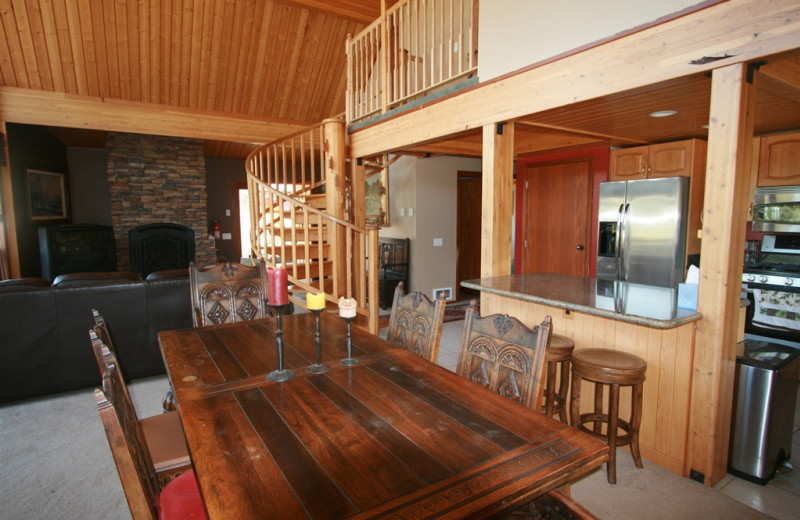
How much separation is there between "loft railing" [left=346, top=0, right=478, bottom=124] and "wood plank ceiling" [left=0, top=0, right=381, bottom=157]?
163cm

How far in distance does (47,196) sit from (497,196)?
687cm

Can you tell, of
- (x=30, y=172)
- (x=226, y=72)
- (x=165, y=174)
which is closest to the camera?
(x=30, y=172)

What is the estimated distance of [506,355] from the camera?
67.3 inches

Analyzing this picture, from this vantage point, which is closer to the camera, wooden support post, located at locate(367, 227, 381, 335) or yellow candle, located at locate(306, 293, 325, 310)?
yellow candle, located at locate(306, 293, 325, 310)

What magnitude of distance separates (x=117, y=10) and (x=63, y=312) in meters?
4.28

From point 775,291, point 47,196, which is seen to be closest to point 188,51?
point 47,196

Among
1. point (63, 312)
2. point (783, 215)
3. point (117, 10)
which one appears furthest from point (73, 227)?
point (783, 215)

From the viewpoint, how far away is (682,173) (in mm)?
4414

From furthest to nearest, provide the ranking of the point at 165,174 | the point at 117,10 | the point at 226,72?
the point at 165,174
the point at 226,72
the point at 117,10

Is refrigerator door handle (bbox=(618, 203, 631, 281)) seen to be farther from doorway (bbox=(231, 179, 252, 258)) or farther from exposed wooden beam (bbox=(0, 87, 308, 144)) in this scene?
doorway (bbox=(231, 179, 252, 258))

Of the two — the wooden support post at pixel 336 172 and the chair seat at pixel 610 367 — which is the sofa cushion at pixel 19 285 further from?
the chair seat at pixel 610 367

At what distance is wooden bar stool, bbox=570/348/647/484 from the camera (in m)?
2.24

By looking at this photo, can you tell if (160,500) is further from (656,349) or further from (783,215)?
(783,215)

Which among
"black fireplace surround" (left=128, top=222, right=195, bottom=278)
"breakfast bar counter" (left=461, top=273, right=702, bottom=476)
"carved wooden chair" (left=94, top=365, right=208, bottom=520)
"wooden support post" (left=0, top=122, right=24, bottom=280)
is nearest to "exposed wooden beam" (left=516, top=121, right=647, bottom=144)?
"breakfast bar counter" (left=461, top=273, right=702, bottom=476)
